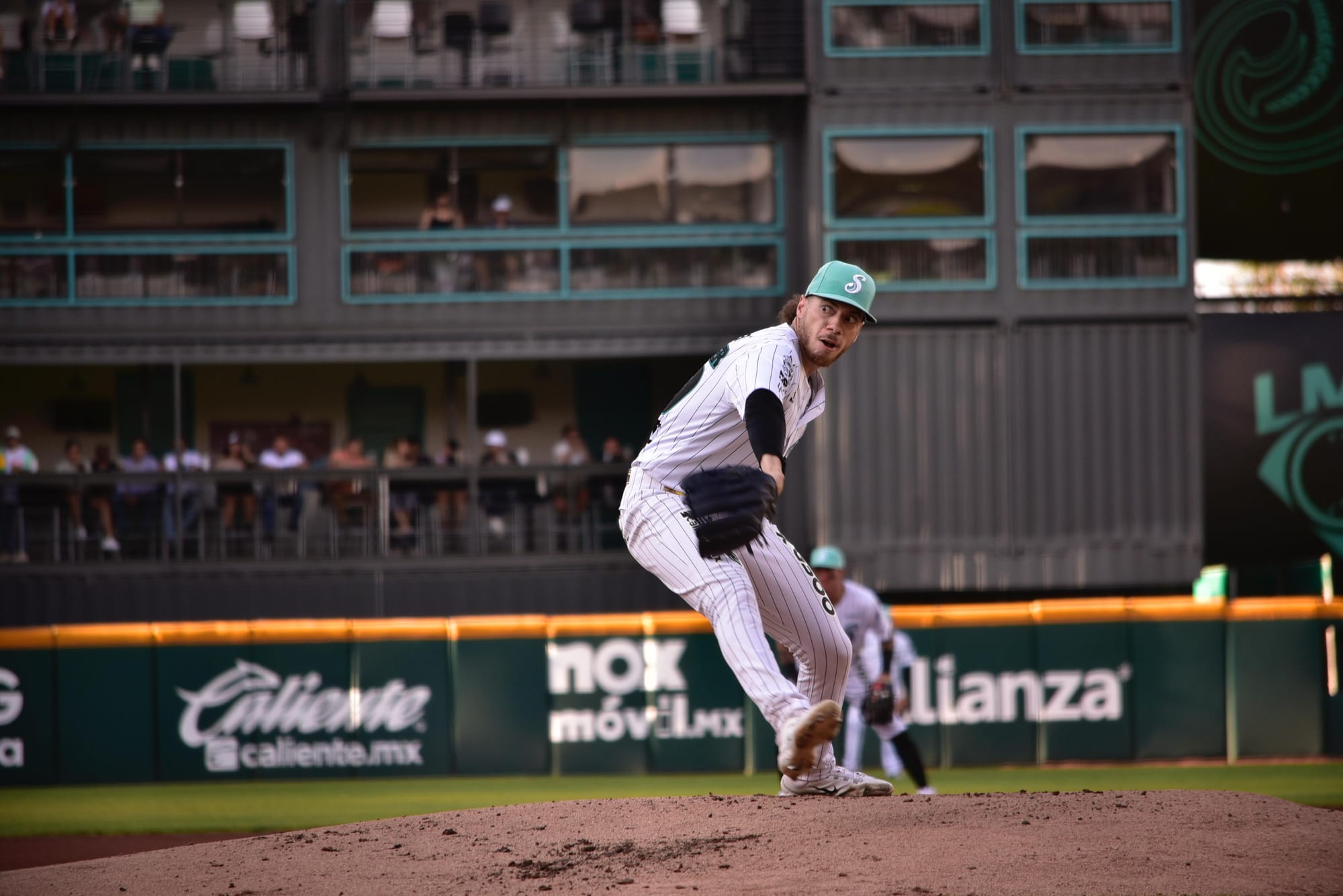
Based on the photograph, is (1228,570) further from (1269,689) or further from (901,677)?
(901,677)

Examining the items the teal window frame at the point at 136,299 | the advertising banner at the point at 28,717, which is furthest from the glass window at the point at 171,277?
the advertising banner at the point at 28,717

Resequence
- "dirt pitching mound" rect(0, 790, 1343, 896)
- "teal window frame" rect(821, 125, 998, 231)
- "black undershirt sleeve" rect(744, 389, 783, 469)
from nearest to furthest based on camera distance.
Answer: "black undershirt sleeve" rect(744, 389, 783, 469) → "dirt pitching mound" rect(0, 790, 1343, 896) → "teal window frame" rect(821, 125, 998, 231)

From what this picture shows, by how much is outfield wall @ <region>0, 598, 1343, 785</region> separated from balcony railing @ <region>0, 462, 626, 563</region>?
18.4ft

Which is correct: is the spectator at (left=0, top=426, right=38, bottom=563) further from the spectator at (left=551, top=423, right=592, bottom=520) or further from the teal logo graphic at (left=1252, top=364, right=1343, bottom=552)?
the teal logo graphic at (left=1252, top=364, right=1343, bottom=552)

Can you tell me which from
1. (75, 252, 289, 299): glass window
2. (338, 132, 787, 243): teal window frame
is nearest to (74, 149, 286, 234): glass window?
(75, 252, 289, 299): glass window

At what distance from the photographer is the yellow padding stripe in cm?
1493

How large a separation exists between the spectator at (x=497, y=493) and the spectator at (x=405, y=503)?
0.91 meters

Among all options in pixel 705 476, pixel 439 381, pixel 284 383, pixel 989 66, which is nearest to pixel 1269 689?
pixel 989 66

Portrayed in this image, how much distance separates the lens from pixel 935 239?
66.3ft

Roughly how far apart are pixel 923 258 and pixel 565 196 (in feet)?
17.6

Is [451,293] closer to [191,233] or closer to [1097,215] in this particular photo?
[191,233]

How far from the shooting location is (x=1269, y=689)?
1519cm

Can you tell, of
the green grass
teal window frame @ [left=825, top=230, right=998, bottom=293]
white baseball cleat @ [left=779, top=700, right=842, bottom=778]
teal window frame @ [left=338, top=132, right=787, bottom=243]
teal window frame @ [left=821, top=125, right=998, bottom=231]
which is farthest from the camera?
teal window frame @ [left=338, top=132, right=787, bottom=243]

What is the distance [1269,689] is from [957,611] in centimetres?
331
